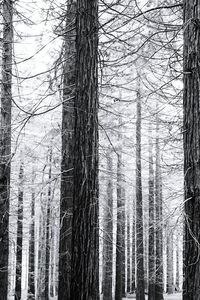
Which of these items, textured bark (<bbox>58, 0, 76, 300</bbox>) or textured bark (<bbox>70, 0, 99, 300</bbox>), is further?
textured bark (<bbox>58, 0, 76, 300</bbox>)

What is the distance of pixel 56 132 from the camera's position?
8.62 metres

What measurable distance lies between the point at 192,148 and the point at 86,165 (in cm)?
138

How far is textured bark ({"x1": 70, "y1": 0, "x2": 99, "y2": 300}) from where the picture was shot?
4656 mm

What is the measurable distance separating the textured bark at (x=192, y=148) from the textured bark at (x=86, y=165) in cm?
116

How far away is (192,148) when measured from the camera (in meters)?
4.54

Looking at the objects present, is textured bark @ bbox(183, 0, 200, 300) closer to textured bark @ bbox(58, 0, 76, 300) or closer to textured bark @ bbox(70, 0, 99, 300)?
textured bark @ bbox(70, 0, 99, 300)

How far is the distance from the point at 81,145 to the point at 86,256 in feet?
4.69

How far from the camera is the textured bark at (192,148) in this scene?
14.3 feet

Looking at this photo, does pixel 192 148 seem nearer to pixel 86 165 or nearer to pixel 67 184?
pixel 86 165

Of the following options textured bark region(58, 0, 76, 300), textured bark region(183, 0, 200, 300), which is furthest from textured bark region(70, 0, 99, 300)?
textured bark region(58, 0, 76, 300)

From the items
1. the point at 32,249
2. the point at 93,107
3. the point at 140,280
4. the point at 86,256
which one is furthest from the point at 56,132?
the point at 32,249

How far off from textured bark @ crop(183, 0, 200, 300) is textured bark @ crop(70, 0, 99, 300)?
1.16m

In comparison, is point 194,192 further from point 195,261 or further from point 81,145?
point 81,145

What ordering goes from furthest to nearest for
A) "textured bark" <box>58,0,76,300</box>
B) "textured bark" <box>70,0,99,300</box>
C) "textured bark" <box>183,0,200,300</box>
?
"textured bark" <box>58,0,76,300</box> < "textured bark" <box>70,0,99,300</box> < "textured bark" <box>183,0,200,300</box>
